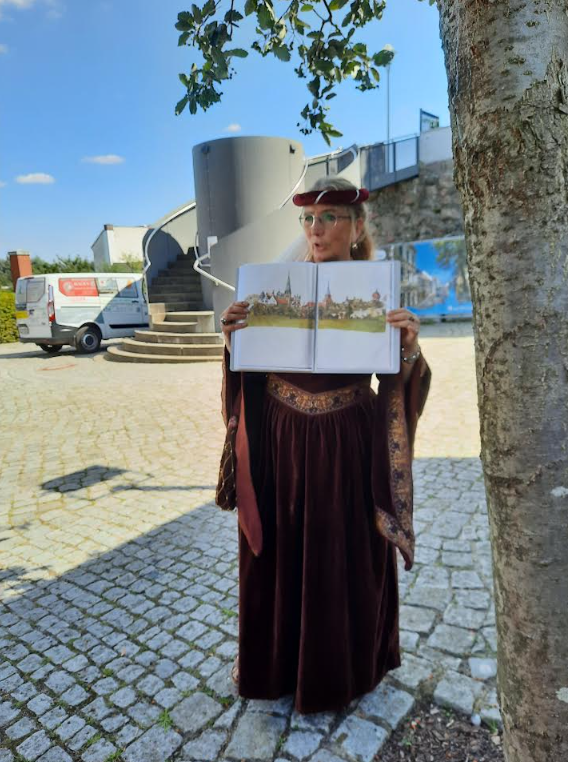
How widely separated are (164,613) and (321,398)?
1781 mm

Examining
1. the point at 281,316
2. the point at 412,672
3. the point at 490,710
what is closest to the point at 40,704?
the point at 412,672

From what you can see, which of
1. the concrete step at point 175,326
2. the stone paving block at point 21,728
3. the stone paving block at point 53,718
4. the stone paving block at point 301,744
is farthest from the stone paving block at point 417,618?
the concrete step at point 175,326

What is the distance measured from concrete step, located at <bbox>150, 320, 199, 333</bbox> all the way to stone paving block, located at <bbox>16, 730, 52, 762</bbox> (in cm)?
1134

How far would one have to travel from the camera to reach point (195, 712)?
86.4 inches

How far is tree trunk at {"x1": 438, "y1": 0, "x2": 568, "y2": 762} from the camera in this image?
1019 mm

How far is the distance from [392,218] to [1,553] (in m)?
15.7

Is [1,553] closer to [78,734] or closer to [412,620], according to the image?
[78,734]

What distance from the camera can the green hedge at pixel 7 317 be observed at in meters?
18.3

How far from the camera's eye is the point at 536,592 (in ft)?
3.85

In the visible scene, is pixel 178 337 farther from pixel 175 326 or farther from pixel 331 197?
pixel 331 197

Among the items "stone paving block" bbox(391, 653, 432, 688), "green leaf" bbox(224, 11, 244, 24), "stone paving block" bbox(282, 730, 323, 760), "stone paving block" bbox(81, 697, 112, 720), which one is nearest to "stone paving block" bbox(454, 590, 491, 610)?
"stone paving block" bbox(391, 653, 432, 688)

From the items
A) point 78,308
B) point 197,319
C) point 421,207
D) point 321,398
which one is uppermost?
point 421,207

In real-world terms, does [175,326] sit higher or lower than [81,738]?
higher

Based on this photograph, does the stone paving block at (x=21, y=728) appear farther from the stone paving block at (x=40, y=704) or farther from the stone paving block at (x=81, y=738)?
the stone paving block at (x=81, y=738)
